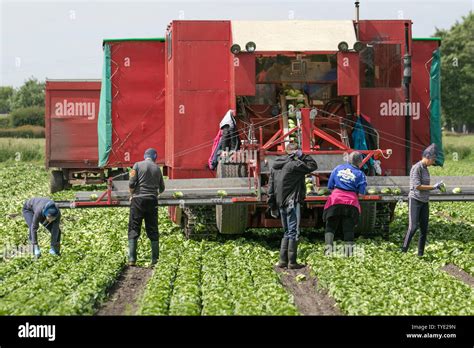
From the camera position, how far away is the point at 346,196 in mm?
14352

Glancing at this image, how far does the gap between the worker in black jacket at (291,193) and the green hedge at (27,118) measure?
81324 millimetres

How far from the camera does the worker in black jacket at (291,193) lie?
544 inches

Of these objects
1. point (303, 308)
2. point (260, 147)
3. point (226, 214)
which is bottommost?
point (303, 308)

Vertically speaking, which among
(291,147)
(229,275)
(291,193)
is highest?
(291,147)

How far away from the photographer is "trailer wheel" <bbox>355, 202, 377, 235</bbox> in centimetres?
1622

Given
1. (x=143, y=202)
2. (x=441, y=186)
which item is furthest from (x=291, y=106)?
(x=143, y=202)

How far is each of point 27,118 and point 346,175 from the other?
82617 mm

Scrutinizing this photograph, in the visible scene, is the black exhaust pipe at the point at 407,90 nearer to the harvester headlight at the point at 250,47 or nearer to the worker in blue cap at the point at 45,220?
the harvester headlight at the point at 250,47
